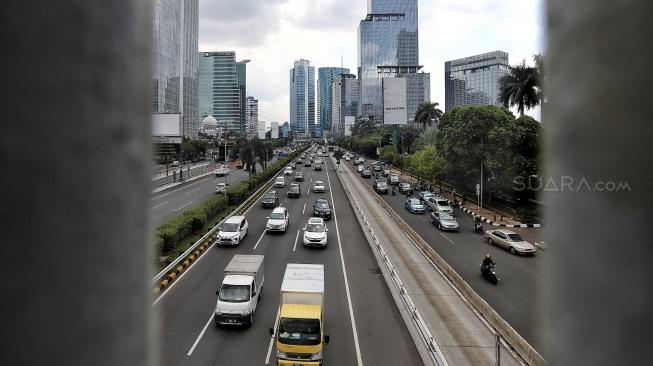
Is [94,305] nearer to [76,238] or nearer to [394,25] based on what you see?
[76,238]

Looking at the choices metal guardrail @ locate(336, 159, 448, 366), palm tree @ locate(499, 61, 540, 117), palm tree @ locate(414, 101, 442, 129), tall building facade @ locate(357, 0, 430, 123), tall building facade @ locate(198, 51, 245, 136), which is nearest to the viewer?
metal guardrail @ locate(336, 159, 448, 366)

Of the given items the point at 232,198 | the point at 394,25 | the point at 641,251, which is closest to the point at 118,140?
the point at 641,251

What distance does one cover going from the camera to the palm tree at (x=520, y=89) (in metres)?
36.5

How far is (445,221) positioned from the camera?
2620 cm

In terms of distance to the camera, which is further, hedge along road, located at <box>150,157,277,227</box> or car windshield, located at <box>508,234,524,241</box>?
hedge along road, located at <box>150,157,277,227</box>

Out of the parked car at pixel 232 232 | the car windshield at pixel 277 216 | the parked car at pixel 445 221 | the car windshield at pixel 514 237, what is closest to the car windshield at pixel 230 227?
the parked car at pixel 232 232

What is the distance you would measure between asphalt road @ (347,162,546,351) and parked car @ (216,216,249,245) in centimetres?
976

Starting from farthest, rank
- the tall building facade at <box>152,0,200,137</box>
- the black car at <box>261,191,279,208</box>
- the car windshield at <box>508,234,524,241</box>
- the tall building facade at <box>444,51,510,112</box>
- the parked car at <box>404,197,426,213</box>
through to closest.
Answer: the tall building facade at <box>444,51,510,112</box>, the tall building facade at <box>152,0,200,137</box>, the parked car at <box>404,197,426,213</box>, the black car at <box>261,191,279,208</box>, the car windshield at <box>508,234,524,241</box>

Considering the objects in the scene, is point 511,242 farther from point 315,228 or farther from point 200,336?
point 200,336

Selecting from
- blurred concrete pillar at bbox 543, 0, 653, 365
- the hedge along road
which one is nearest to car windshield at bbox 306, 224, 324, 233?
the hedge along road

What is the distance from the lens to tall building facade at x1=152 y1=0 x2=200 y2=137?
269ft

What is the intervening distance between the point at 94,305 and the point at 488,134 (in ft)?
109

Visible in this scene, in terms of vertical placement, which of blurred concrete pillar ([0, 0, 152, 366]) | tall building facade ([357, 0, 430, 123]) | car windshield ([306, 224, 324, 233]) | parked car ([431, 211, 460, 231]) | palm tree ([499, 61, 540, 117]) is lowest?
parked car ([431, 211, 460, 231])

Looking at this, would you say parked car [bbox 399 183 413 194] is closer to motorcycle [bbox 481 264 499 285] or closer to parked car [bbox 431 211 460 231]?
parked car [bbox 431 211 460 231]
